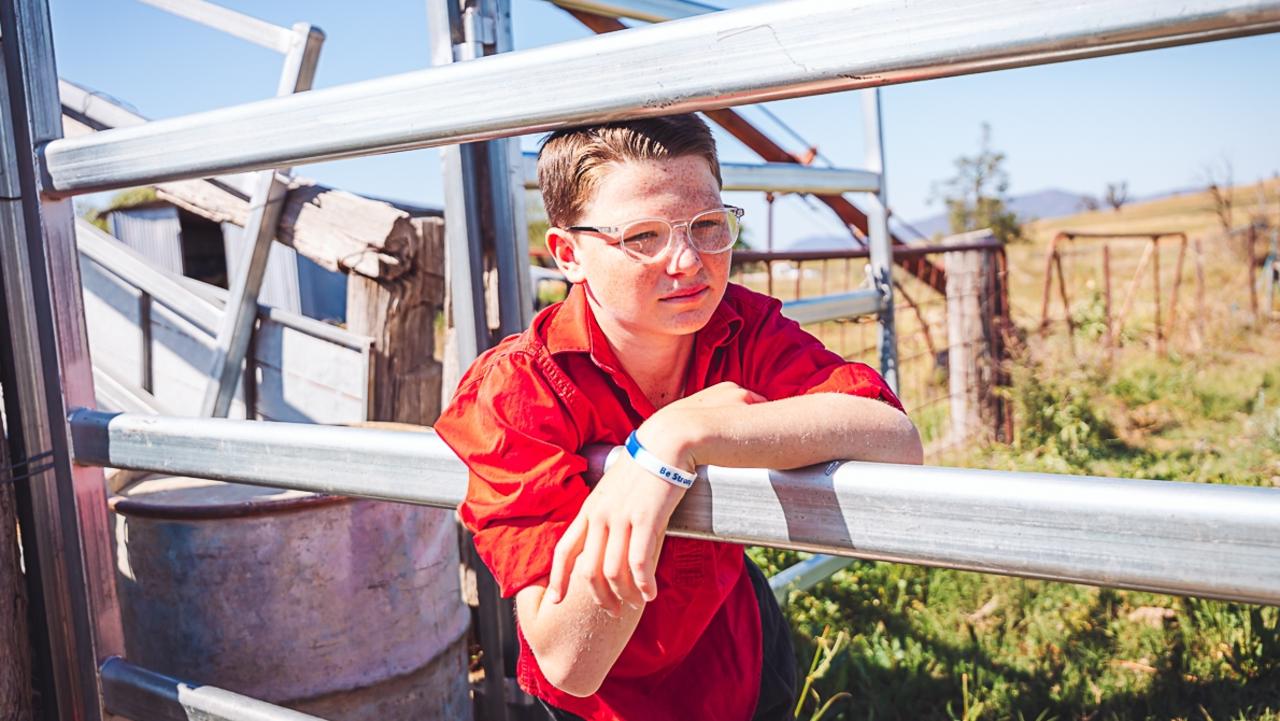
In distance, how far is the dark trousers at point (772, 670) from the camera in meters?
1.45

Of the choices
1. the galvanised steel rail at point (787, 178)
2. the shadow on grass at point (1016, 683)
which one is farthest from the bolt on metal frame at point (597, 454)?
the shadow on grass at point (1016, 683)

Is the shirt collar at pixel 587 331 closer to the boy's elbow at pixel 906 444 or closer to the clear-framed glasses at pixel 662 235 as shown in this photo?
the clear-framed glasses at pixel 662 235

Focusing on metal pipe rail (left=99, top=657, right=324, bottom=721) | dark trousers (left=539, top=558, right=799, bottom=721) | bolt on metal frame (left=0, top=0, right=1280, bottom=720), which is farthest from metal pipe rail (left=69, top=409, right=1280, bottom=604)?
dark trousers (left=539, top=558, right=799, bottom=721)

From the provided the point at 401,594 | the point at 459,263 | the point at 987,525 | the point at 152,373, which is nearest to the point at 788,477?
the point at 987,525

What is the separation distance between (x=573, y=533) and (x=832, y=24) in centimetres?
49

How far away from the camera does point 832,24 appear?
0.69 metres

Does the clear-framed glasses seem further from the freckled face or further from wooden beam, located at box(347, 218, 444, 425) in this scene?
wooden beam, located at box(347, 218, 444, 425)

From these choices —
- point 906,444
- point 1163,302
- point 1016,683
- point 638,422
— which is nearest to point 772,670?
point 638,422

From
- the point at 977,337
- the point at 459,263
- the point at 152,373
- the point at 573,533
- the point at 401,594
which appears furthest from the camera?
the point at 977,337

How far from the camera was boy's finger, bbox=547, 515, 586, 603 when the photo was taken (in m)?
0.88

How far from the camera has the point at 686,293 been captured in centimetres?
108

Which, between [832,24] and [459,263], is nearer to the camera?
[832,24]

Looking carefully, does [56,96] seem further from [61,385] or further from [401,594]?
[401,594]

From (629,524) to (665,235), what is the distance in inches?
14.7
